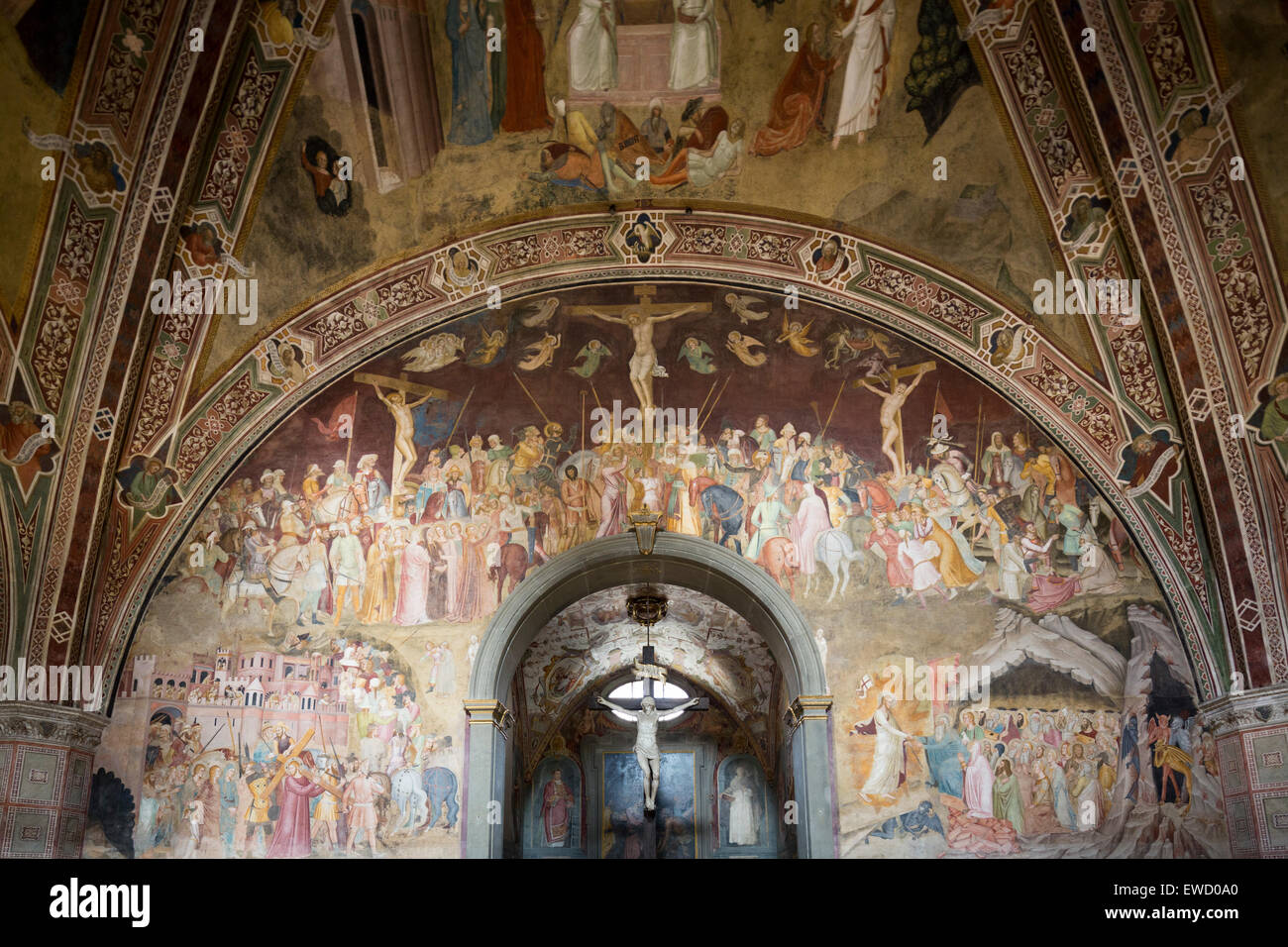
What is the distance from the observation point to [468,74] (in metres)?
11.6

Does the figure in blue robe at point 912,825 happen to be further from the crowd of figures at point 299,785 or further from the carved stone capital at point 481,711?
the crowd of figures at point 299,785

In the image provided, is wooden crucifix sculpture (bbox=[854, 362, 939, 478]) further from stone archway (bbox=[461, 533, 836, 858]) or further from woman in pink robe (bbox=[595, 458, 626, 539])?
woman in pink robe (bbox=[595, 458, 626, 539])

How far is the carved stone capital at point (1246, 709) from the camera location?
11.5 m

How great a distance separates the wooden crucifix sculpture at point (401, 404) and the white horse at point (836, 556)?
4917mm

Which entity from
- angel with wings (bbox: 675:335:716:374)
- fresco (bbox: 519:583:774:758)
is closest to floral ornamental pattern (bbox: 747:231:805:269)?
angel with wings (bbox: 675:335:716:374)

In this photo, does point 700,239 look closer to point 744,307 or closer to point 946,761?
point 744,307

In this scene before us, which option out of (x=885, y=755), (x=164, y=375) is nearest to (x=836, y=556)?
(x=885, y=755)

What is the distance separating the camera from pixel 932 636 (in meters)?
13.1

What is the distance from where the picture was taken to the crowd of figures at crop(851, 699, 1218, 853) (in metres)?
12.2

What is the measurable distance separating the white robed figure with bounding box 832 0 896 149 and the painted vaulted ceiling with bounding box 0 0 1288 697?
0.52ft

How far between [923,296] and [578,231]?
4138mm

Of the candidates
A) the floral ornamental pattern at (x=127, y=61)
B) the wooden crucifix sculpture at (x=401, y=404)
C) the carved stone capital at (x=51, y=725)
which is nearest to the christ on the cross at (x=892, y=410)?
the wooden crucifix sculpture at (x=401, y=404)

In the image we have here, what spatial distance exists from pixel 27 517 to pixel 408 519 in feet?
13.1
